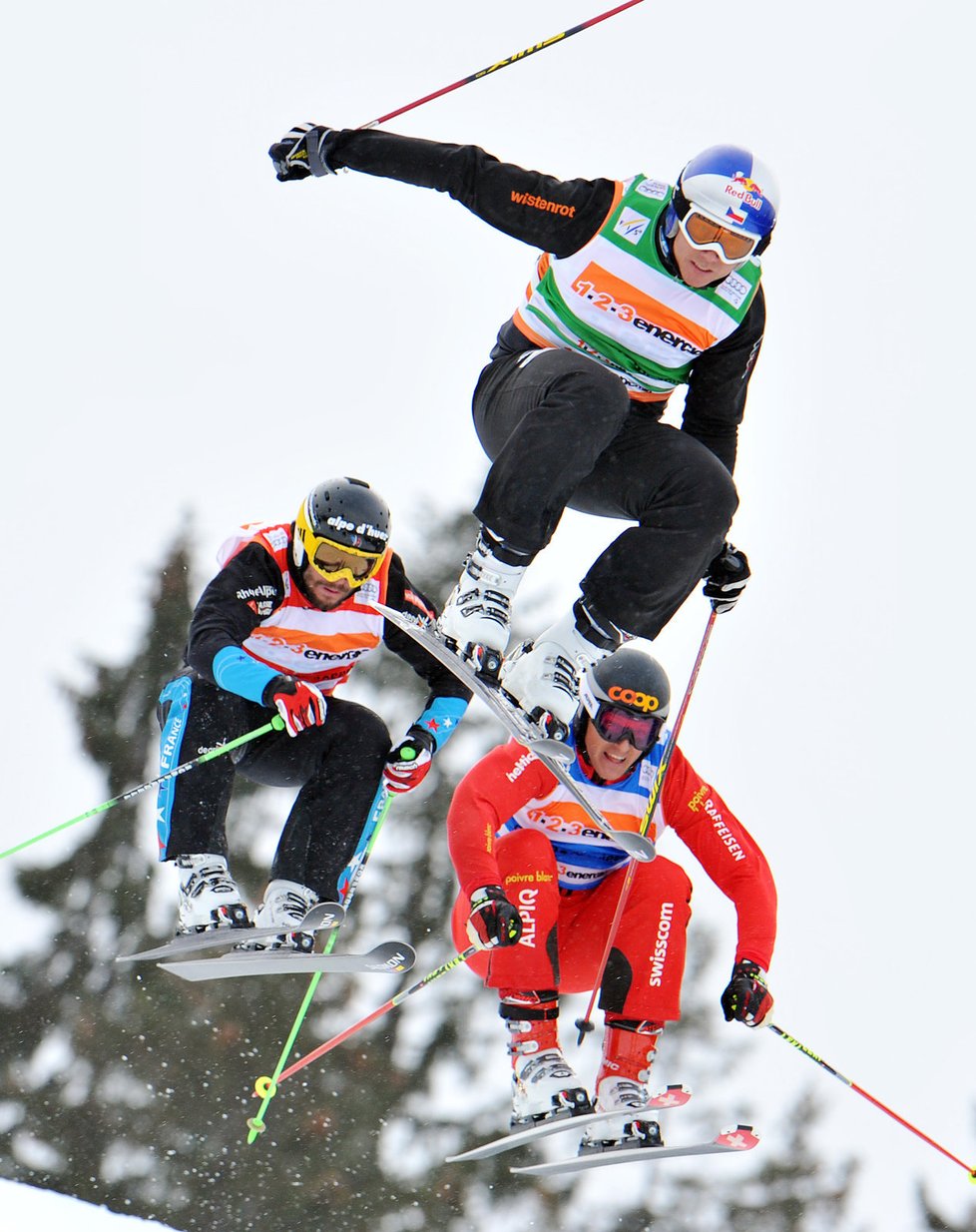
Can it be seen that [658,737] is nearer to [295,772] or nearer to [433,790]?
[295,772]

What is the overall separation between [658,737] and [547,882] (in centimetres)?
66

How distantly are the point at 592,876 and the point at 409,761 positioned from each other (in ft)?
2.46

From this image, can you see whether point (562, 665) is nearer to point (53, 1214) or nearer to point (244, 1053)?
point (53, 1214)

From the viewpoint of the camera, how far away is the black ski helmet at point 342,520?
5.08m

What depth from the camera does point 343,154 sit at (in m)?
4.71

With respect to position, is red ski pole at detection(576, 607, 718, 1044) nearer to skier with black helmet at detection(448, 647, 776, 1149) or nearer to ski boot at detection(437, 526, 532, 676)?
skier with black helmet at detection(448, 647, 776, 1149)

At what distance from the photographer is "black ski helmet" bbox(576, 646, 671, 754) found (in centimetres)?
520

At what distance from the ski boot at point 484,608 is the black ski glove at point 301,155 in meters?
1.17

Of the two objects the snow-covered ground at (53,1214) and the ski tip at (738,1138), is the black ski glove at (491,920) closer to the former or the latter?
→ the ski tip at (738,1138)

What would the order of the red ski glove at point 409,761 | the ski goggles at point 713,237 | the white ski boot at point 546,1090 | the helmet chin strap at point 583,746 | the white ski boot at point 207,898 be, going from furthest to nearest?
the helmet chin strap at point 583,746
the red ski glove at point 409,761
the white ski boot at point 207,898
the white ski boot at point 546,1090
the ski goggles at point 713,237

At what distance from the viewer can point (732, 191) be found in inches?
181

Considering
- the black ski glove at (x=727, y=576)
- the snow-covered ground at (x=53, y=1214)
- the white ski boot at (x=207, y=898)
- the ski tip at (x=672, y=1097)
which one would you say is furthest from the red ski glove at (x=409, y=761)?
the snow-covered ground at (x=53, y=1214)

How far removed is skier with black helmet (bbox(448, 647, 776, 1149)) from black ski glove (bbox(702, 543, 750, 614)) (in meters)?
0.36

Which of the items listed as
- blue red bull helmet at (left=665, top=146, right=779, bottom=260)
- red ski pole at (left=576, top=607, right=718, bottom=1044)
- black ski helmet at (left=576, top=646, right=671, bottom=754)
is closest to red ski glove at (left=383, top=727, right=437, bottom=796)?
black ski helmet at (left=576, top=646, right=671, bottom=754)
